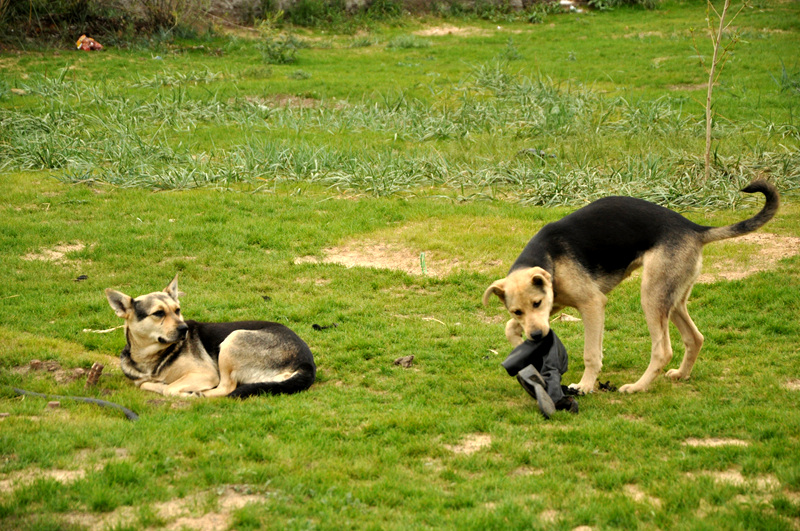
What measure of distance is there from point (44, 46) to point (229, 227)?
17.8 metres

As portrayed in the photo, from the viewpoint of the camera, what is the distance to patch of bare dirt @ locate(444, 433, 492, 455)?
579 centimetres

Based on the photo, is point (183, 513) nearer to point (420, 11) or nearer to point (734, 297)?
point (734, 297)

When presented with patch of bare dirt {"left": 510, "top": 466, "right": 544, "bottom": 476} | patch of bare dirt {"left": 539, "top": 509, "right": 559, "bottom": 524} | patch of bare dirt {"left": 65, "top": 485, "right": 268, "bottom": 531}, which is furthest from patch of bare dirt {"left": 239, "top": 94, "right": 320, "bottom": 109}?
patch of bare dirt {"left": 539, "top": 509, "right": 559, "bottom": 524}

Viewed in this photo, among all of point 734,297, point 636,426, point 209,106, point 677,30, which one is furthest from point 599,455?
point 677,30

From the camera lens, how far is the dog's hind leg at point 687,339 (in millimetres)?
7117

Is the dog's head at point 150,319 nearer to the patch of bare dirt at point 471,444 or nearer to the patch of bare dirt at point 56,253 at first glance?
the patch of bare dirt at point 471,444

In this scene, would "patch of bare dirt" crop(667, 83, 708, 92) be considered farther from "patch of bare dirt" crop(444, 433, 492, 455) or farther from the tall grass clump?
"patch of bare dirt" crop(444, 433, 492, 455)

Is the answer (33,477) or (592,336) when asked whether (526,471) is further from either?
(33,477)

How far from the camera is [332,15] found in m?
33.1

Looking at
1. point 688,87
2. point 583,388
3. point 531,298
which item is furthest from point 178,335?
point 688,87

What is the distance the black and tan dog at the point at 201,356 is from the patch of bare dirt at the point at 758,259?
19.8 feet

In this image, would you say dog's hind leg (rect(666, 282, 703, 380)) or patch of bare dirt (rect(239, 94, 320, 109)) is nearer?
dog's hind leg (rect(666, 282, 703, 380))

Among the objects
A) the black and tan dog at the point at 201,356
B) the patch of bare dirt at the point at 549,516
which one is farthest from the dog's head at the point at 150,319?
the patch of bare dirt at the point at 549,516

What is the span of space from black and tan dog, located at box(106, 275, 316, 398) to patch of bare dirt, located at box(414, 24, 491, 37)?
27637 millimetres
